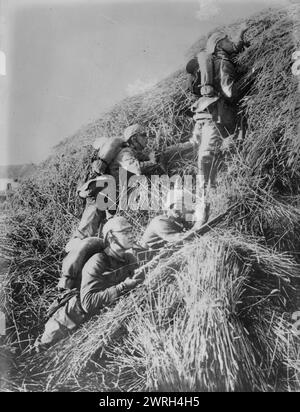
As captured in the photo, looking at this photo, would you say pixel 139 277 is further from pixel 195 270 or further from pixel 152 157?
pixel 152 157

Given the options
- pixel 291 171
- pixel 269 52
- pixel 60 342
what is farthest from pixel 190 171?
pixel 60 342

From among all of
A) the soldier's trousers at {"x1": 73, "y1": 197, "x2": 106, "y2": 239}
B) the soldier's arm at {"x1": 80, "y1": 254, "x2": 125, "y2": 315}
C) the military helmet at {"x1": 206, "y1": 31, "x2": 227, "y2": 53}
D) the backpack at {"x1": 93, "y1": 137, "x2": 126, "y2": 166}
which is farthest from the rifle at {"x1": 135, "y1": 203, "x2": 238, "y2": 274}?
the military helmet at {"x1": 206, "y1": 31, "x2": 227, "y2": 53}

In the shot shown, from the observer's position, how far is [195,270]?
2502mm

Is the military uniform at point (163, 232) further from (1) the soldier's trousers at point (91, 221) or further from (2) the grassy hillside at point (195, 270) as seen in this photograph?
(1) the soldier's trousers at point (91, 221)

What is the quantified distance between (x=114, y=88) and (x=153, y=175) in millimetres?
496

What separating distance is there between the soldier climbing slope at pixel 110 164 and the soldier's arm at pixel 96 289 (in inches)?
6.4

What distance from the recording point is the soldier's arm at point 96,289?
2.55 m

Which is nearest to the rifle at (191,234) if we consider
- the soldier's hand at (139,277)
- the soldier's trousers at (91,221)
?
the soldier's hand at (139,277)

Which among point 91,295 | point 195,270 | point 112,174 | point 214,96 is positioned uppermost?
point 214,96

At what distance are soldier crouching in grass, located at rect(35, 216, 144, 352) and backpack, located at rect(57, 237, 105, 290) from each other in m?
0.02

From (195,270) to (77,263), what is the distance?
59 cm

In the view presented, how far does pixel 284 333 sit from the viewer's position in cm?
246

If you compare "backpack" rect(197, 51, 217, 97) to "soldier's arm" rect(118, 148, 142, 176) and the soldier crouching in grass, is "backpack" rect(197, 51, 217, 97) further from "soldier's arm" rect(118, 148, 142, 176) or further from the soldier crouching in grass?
the soldier crouching in grass

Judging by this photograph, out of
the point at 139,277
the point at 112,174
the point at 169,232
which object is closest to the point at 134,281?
the point at 139,277
